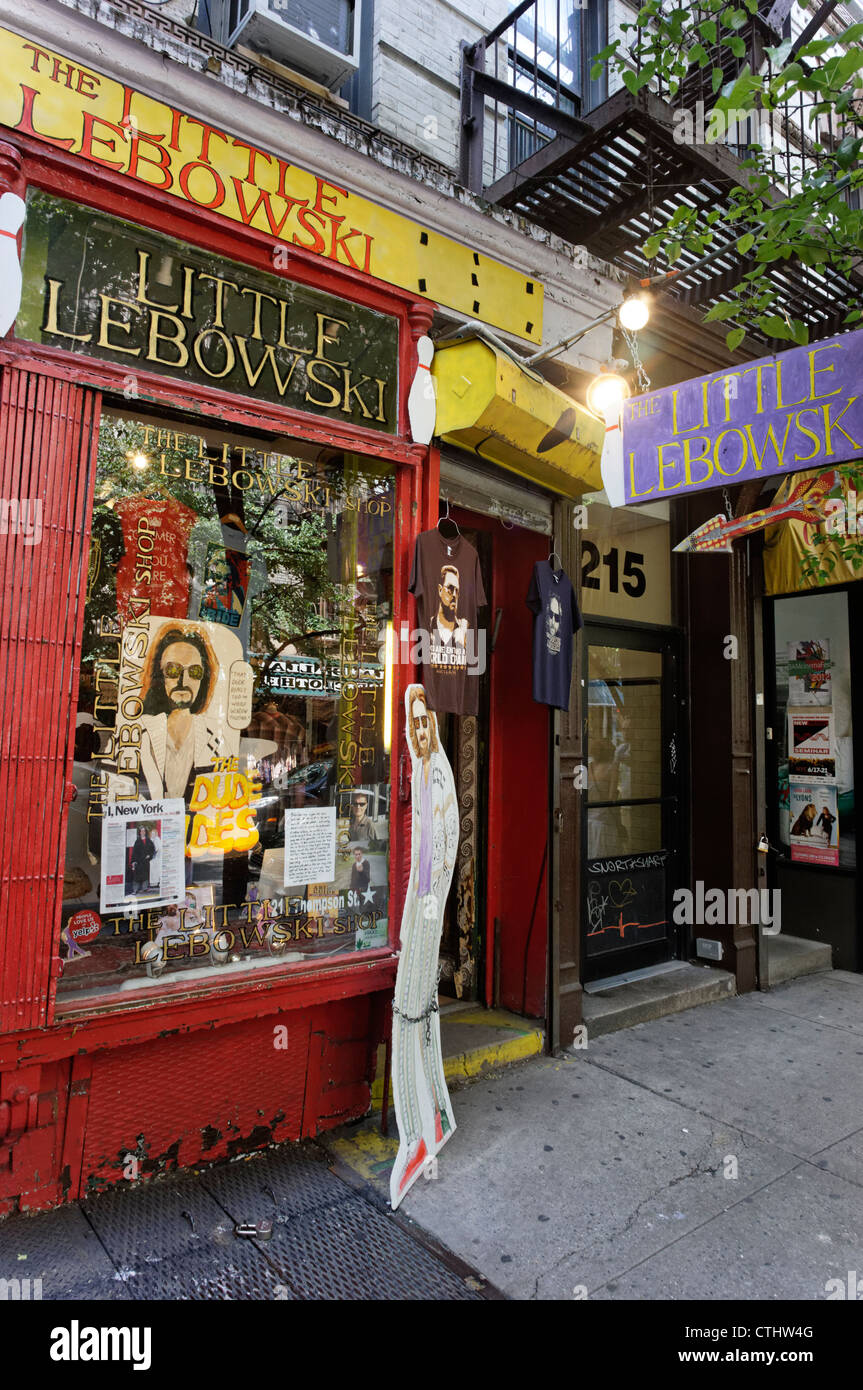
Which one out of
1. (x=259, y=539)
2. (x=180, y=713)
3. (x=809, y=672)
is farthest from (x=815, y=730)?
(x=180, y=713)

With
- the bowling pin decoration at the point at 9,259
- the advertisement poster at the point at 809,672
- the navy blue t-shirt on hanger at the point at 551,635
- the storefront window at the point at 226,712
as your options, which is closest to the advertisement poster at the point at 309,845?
the storefront window at the point at 226,712

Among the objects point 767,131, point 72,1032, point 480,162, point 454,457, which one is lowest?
point 72,1032

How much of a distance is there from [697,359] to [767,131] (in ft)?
10.8

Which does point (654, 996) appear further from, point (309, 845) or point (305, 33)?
point (305, 33)

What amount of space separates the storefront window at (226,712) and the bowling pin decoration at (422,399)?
30 centimetres

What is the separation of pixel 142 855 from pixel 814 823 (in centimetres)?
636

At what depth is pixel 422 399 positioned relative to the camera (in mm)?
4363

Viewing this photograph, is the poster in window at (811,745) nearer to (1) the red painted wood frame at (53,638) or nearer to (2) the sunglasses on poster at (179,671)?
(1) the red painted wood frame at (53,638)

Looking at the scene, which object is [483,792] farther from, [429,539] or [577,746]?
[429,539]

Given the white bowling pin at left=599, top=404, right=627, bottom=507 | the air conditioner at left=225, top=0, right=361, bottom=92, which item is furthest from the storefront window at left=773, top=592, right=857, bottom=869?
the air conditioner at left=225, top=0, right=361, bottom=92

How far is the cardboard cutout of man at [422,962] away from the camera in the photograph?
3.62m

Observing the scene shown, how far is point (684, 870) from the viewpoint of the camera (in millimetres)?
6660
